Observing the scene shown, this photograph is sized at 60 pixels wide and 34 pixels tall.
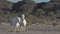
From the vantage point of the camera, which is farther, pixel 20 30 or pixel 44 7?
pixel 44 7

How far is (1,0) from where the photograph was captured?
83.7 meters

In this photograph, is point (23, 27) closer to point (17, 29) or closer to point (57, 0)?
point (17, 29)

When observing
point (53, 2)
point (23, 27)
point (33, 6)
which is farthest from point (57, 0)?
point (23, 27)

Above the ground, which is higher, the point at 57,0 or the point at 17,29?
the point at 57,0

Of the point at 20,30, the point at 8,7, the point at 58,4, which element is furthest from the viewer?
the point at 8,7

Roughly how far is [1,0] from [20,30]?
58630mm

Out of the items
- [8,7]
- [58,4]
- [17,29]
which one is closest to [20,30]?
[17,29]

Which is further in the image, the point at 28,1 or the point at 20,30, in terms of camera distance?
the point at 28,1

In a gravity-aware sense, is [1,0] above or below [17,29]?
above

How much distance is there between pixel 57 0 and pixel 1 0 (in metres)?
14.2

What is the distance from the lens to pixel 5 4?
82.4 meters

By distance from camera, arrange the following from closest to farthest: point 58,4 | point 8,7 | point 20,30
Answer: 1. point 20,30
2. point 58,4
3. point 8,7

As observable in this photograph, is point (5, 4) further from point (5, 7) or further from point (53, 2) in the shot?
point (53, 2)

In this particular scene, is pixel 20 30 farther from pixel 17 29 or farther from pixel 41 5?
pixel 41 5
